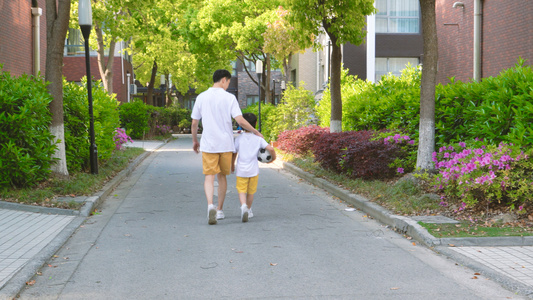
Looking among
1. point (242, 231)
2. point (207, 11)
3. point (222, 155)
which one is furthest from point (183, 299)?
point (207, 11)

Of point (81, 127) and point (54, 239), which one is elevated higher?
point (81, 127)

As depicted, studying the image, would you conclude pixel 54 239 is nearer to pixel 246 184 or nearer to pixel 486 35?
pixel 246 184

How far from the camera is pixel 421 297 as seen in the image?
16.1ft

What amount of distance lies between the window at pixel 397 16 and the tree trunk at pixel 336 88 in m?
14.1

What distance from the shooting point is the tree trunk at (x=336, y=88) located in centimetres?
1463

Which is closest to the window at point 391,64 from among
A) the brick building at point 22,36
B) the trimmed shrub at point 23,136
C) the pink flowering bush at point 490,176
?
the brick building at point 22,36

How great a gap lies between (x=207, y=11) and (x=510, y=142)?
2752cm

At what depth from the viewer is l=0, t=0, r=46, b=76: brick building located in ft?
55.4

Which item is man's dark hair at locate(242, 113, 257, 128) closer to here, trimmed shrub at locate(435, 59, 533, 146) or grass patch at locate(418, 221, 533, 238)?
grass patch at locate(418, 221, 533, 238)

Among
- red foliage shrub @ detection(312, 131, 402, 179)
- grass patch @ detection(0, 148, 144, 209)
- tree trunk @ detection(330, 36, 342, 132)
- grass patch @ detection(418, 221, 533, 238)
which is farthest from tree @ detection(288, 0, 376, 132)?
grass patch @ detection(418, 221, 533, 238)

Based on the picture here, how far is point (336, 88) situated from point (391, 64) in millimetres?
14922

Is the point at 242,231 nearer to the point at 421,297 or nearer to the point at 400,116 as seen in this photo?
the point at 421,297

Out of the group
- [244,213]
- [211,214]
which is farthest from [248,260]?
[244,213]

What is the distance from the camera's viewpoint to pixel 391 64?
28.7 m
